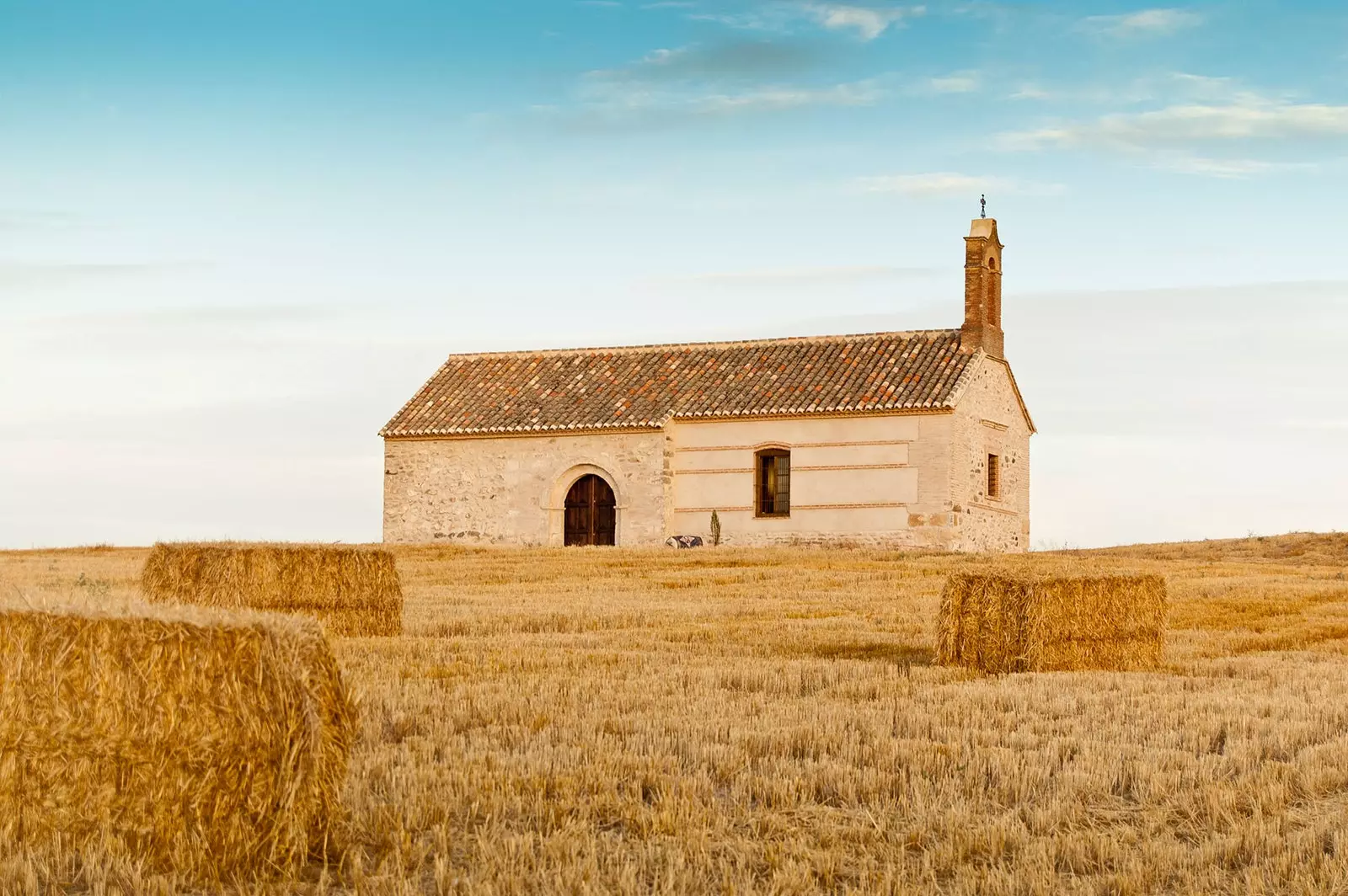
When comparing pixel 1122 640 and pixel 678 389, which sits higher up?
pixel 678 389

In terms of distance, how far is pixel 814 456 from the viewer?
107 feet

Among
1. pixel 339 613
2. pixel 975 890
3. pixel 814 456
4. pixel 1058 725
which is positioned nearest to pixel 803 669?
pixel 1058 725

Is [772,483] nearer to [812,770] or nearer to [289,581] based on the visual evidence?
[289,581]

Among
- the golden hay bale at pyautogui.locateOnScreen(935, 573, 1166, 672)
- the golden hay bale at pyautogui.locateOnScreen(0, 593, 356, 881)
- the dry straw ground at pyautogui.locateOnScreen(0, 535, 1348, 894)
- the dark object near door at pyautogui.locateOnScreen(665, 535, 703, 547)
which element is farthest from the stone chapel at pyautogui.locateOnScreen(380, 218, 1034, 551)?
the golden hay bale at pyautogui.locateOnScreen(0, 593, 356, 881)

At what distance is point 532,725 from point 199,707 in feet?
9.96

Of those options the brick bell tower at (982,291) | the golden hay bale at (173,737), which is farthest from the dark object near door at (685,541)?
the golden hay bale at (173,737)

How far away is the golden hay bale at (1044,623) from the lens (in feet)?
41.4

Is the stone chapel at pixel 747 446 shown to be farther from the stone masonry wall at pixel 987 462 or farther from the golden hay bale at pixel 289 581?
the golden hay bale at pixel 289 581

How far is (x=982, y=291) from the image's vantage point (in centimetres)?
3412

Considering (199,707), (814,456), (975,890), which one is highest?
(814,456)

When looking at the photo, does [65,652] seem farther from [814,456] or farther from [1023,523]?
[1023,523]

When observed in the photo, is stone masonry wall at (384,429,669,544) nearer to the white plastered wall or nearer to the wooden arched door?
the wooden arched door

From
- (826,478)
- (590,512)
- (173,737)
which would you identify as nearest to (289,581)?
(173,737)

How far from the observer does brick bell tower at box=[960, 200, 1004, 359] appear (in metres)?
34.0
